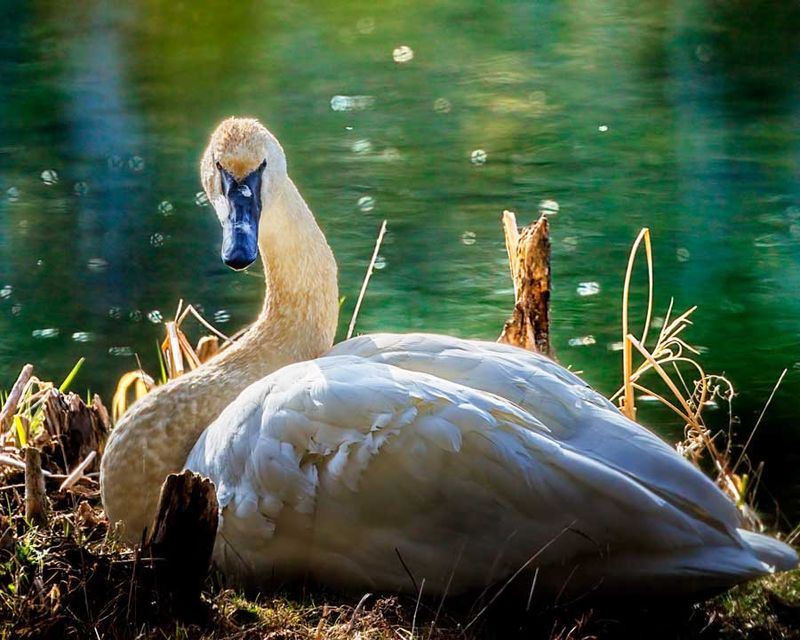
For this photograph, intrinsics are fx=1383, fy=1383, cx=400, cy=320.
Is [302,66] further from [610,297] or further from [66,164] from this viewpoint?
[610,297]

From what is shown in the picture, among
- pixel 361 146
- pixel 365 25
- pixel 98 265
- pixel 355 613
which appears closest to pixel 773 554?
pixel 355 613

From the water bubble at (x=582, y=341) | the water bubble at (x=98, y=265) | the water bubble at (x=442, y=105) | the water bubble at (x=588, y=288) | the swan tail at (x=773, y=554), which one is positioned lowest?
the water bubble at (x=582, y=341)

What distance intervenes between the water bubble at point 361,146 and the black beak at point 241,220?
799 centimetres

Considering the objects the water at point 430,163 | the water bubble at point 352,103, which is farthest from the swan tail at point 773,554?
the water bubble at point 352,103

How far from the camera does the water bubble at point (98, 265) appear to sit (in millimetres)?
10703

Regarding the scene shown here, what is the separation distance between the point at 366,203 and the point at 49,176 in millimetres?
2956

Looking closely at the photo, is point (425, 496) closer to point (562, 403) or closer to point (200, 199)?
point (562, 403)

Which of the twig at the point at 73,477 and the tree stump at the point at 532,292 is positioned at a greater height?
the tree stump at the point at 532,292

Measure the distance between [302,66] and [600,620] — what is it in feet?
38.9

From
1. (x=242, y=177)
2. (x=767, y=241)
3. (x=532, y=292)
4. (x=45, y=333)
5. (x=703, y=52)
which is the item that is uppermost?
(x=242, y=177)

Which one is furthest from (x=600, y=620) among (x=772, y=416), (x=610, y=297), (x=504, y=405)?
(x=610, y=297)

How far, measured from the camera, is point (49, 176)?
12.2 m

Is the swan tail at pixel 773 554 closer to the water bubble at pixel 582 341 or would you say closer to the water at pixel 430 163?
the water at pixel 430 163

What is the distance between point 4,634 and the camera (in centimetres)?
336
